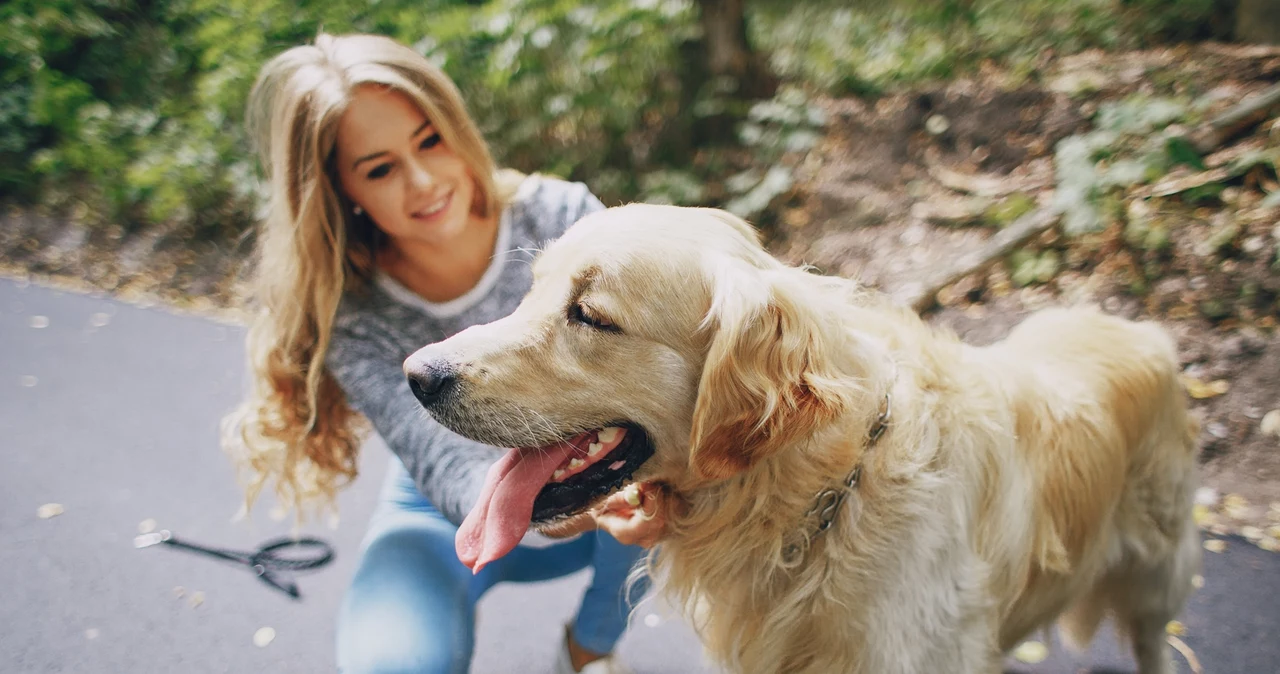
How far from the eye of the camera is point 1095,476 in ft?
6.04

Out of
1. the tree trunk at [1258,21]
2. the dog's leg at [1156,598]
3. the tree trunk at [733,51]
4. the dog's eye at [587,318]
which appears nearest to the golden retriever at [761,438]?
the dog's eye at [587,318]

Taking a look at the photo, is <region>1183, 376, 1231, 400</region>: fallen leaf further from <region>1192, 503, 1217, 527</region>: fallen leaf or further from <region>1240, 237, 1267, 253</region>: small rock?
<region>1240, 237, 1267, 253</region>: small rock

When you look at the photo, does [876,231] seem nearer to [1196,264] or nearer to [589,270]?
[1196,264]

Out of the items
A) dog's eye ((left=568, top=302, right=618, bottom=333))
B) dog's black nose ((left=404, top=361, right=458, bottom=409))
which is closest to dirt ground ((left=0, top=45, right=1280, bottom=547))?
dog's eye ((left=568, top=302, right=618, bottom=333))

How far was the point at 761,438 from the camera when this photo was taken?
1.43 metres

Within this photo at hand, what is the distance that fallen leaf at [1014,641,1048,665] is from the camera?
8.27 ft

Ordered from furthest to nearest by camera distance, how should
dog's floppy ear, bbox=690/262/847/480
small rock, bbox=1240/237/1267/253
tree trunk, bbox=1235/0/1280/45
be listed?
1. tree trunk, bbox=1235/0/1280/45
2. small rock, bbox=1240/237/1267/253
3. dog's floppy ear, bbox=690/262/847/480

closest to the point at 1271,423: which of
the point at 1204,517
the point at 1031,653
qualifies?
the point at 1204,517

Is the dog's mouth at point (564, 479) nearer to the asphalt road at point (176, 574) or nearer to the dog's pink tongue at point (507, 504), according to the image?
the dog's pink tongue at point (507, 504)

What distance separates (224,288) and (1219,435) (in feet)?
23.2

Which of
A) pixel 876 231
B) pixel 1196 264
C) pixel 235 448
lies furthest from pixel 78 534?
pixel 1196 264

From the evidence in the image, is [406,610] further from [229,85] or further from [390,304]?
[229,85]

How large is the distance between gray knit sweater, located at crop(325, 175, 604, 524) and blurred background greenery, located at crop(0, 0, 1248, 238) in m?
3.01

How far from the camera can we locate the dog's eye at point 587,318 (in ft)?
4.96
